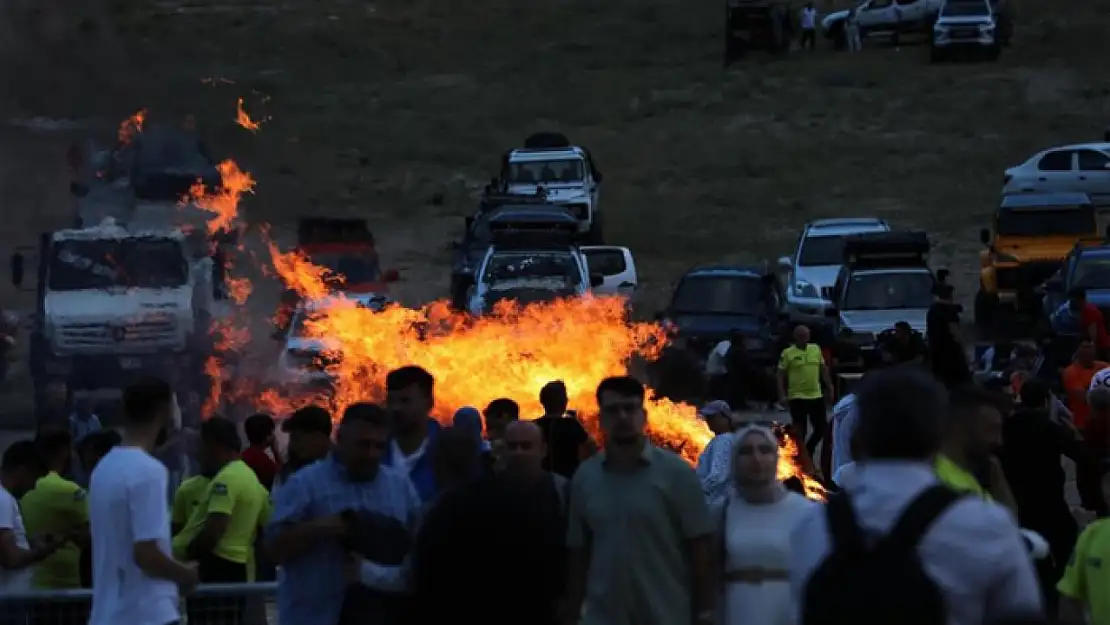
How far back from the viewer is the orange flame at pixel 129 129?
98.7 ft

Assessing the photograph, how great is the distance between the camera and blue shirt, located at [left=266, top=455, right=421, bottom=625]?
733 cm

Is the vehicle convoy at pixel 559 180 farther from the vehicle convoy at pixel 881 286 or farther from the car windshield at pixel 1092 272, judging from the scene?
the car windshield at pixel 1092 272

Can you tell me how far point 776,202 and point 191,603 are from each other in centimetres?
3118

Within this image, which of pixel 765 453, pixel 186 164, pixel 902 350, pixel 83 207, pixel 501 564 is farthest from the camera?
pixel 186 164

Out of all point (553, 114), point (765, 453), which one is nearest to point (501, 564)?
point (765, 453)

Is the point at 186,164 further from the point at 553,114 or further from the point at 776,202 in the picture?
the point at 553,114

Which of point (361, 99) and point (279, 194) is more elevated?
point (361, 99)

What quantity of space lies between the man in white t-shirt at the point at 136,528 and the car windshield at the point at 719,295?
20.1 metres

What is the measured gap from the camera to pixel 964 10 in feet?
155

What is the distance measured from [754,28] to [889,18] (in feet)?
10.2

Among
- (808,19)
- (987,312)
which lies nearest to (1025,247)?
(987,312)

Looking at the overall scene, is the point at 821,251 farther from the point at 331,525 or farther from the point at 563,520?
the point at 563,520

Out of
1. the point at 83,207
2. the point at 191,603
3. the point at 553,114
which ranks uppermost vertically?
the point at 553,114

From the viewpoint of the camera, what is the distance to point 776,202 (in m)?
39.7
